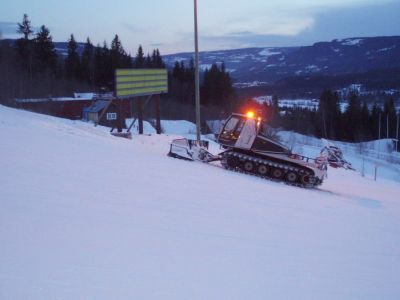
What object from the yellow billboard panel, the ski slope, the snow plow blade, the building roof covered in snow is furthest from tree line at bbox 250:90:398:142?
the ski slope

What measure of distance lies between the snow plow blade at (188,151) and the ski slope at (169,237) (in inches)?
156

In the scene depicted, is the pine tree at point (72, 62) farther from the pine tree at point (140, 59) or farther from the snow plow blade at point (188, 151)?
the snow plow blade at point (188, 151)

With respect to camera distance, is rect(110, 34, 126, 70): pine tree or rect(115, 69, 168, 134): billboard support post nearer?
rect(115, 69, 168, 134): billboard support post

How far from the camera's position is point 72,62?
69.0m

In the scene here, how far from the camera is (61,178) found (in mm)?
8508

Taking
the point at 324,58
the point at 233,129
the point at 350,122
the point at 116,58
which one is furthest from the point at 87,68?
the point at 324,58

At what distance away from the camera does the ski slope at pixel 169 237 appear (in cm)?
486

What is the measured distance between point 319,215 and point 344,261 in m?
2.73

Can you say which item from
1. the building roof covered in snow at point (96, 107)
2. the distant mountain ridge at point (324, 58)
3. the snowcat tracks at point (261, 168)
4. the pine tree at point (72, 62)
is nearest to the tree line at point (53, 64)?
the pine tree at point (72, 62)

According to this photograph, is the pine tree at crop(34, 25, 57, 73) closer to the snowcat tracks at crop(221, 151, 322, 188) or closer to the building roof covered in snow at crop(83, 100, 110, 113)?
the building roof covered in snow at crop(83, 100, 110, 113)

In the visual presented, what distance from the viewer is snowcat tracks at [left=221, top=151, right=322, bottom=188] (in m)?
14.7

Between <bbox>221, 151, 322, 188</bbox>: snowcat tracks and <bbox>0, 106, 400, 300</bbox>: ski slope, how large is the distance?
147 inches

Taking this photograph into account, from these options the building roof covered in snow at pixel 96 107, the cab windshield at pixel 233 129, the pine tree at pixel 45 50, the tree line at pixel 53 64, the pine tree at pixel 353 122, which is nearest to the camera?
the cab windshield at pixel 233 129

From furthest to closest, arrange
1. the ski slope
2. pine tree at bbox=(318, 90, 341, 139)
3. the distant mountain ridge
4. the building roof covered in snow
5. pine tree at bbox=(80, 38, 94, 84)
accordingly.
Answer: the distant mountain ridge, pine tree at bbox=(318, 90, 341, 139), pine tree at bbox=(80, 38, 94, 84), the building roof covered in snow, the ski slope
